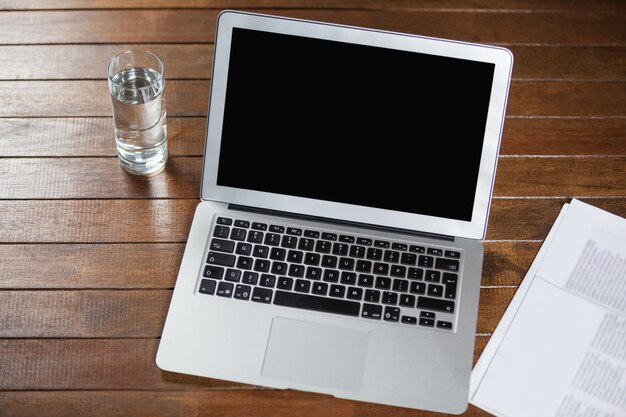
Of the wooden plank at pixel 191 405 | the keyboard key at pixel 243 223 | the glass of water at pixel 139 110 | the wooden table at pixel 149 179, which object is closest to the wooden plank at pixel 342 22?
the wooden table at pixel 149 179

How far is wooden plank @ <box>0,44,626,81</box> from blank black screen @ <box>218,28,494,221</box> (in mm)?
267

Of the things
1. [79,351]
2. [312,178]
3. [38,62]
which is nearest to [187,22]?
[38,62]

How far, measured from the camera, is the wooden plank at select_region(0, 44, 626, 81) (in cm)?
140

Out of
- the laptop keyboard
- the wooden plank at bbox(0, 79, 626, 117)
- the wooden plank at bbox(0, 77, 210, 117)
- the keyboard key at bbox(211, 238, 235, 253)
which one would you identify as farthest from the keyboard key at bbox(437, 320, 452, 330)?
the wooden plank at bbox(0, 77, 210, 117)

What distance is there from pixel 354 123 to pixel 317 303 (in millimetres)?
277

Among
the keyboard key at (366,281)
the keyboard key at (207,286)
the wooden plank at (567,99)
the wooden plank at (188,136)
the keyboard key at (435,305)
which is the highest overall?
the wooden plank at (567,99)

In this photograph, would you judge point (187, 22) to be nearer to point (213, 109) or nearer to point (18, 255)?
point (213, 109)

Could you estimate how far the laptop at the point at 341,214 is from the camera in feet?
3.67

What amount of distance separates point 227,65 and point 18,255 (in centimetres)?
44

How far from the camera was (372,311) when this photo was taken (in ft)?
3.77

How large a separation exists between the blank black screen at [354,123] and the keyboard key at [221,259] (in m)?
0.11

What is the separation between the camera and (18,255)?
1.22 metres

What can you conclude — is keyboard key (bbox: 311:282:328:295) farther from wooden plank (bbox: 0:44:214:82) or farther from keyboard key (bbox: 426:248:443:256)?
wooden plank (bbox: 0:44:214:82)

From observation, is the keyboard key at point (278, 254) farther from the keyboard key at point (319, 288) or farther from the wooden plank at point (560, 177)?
the wooden plank at point (560, 177)
